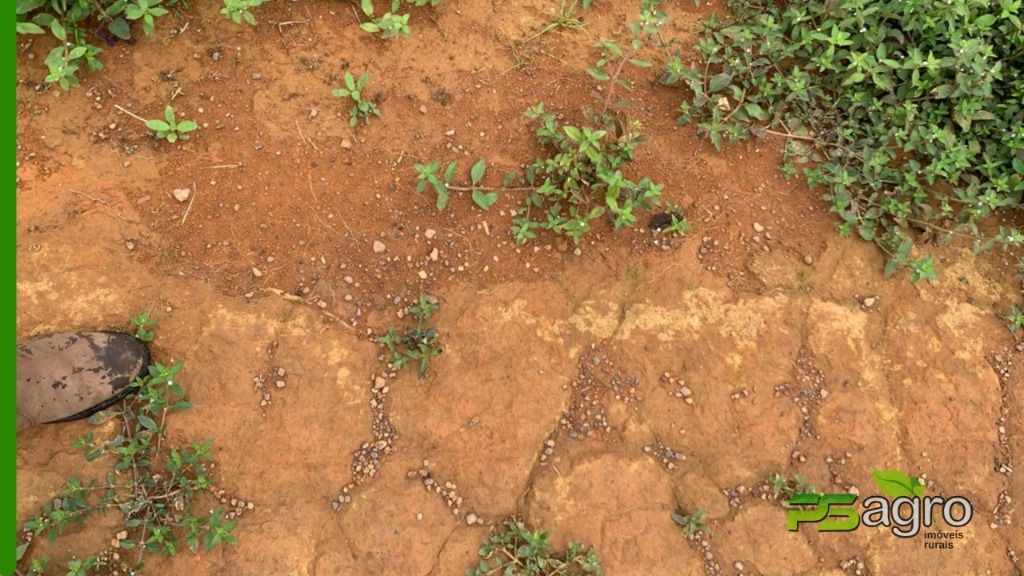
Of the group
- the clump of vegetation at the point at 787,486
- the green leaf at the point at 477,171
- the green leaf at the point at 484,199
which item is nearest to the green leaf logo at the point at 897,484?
the clump of vegetation at the point at 787,486

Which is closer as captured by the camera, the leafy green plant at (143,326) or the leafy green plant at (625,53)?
the leafy green plant at (143,326)

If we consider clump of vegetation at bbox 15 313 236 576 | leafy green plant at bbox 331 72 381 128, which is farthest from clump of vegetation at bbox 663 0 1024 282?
clump of vegetation at bbox 15 313 236 576

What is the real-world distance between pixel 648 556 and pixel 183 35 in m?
3.08

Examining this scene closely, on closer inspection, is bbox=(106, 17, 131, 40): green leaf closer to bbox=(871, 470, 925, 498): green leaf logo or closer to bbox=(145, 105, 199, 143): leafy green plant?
bbox=(145, 105, 199, 143): leafy green plant

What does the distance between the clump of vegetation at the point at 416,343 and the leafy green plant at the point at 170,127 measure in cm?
126

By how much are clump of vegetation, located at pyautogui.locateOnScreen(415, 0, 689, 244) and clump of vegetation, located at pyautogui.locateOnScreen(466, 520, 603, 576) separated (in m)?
1.21

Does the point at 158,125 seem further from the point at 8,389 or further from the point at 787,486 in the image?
the point at 787,486

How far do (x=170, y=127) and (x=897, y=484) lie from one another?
3.44m

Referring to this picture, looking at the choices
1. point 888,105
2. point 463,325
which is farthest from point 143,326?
point 888,105

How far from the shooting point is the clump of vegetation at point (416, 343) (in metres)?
2.83

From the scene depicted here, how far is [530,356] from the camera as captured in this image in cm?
291

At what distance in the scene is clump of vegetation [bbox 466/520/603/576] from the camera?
8.72 ft

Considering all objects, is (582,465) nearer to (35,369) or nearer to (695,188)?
(695,188)

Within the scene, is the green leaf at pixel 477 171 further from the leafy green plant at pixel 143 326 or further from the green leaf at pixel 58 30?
the green leaf at pixel 58 30
